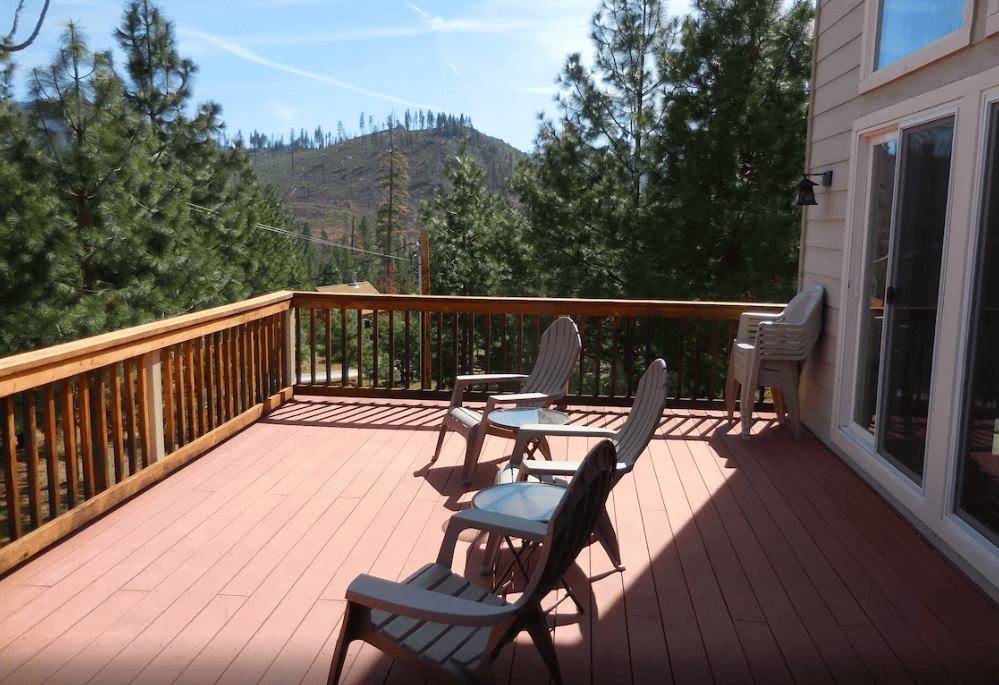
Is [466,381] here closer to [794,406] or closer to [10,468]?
[794,406]

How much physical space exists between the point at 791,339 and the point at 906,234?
1.25m

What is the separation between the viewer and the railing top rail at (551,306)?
5672 millimetres

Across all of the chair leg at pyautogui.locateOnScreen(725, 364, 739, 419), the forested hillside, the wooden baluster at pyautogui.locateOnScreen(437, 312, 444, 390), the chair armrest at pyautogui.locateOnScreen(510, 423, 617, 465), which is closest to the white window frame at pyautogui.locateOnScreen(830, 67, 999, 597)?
the chair armrest at pyautogui.locateOnScreen(510, 423, 617, 465)

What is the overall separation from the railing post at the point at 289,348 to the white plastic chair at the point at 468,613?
4032mm

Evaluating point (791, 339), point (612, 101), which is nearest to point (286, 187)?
point (612, 101)

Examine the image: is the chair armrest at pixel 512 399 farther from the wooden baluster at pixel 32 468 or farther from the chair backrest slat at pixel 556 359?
the wooden baluster at pixel 32 468

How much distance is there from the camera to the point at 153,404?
13.3ft

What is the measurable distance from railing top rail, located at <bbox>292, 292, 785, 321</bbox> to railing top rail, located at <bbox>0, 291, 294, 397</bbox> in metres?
0.86

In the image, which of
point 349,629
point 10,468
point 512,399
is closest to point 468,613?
point 349,629

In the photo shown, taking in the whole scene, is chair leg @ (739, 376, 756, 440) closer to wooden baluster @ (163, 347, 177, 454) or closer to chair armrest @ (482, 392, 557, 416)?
chair armrest @ (482, 392, 557, 416)

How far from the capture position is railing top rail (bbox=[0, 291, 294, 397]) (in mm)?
2926

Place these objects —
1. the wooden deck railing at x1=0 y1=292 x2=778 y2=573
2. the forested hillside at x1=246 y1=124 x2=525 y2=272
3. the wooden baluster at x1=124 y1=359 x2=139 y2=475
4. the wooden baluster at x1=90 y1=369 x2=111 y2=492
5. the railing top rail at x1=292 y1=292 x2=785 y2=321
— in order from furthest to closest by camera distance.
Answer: the forested hillside at x1=246 y1=124 x2=525 y2=272, the railing top rail at x1=292 y1=292 x2=785 y2=321, the wooden baluster at x1=124 y1=359 x2=139 y2=475, the wooden baluster at x1=90 y1=369 x2=111 y2=492, the wooden deck railing at x1=0 y1=292 x2=778 y2=573

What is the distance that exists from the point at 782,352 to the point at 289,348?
3.63m

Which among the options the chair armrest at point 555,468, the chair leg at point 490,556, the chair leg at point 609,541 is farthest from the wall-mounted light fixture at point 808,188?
the chair leg at point 490,556
